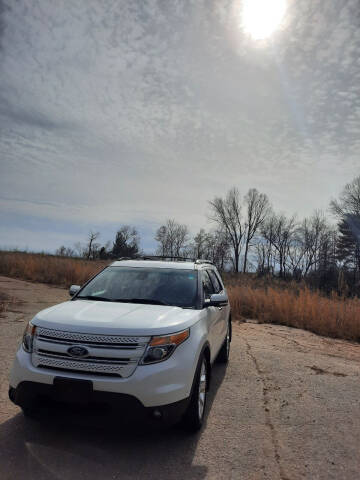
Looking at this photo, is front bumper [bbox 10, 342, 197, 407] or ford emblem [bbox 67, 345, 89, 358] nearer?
front bumper [bbox 10, 342, 197, 407]

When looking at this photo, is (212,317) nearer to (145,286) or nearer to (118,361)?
(145,286)

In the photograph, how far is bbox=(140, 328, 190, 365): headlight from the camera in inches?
122

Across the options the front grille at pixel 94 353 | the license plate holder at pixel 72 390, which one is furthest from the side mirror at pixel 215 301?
the license plate holder at pixel 72 390

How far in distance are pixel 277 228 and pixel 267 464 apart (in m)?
69.6

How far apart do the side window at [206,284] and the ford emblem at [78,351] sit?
195cm

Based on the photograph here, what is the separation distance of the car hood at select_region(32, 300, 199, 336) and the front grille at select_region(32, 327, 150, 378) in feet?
0.20

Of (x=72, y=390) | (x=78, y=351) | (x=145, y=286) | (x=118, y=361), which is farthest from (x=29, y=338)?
(x=145, y=286)

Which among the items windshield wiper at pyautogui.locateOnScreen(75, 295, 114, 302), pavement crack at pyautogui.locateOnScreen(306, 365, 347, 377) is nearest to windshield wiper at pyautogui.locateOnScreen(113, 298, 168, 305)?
windshield wiper at pyautogui.locateOnScreen(75, 295, 114, 302)

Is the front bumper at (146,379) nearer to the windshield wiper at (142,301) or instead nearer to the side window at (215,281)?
the windshield wiper at (142,301)

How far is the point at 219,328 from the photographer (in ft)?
16.7

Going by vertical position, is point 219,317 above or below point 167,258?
below

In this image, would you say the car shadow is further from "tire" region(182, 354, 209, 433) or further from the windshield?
the windshield

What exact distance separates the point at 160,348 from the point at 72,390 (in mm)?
797

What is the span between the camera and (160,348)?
10.4 feet
